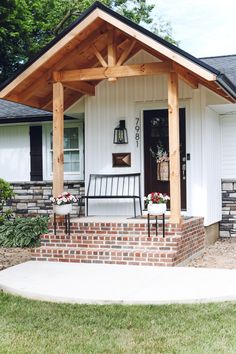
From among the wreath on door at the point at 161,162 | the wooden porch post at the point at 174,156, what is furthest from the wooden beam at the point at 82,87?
the wooden porch post at the point at 174,156

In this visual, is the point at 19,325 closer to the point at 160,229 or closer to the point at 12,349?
the point at 12,349

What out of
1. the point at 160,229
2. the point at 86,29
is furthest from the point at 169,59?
the point at 160,229

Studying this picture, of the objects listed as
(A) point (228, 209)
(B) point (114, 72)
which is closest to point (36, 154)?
(B) point (114, 72)

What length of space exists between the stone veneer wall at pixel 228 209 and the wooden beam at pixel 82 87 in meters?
3.31

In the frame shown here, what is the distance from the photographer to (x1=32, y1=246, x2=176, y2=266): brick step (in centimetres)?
764

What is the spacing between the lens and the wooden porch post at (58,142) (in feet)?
29.1

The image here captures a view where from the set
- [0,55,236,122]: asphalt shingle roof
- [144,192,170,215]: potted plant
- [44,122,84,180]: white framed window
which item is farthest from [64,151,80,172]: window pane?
[144,192,170,215]: potted plant

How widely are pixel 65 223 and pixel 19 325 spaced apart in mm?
3637

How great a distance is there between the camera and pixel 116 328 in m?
→ 4.84

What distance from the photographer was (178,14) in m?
34.2

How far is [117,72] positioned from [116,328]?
4.87 m

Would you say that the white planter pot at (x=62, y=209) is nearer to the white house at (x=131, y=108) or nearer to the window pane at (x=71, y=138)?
the white house at (x=131, y=108)

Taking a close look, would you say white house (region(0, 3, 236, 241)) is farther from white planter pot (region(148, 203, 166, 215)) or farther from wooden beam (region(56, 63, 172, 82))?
white planter pot (region(148, 203, 166, 215))

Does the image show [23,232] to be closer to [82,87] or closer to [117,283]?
[82,87]
